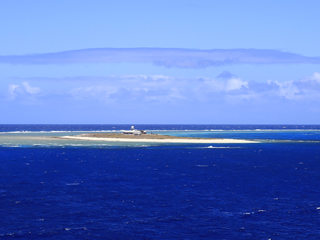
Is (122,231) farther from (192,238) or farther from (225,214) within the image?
(225,214)

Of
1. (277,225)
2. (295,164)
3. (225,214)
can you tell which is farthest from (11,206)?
(295,164)

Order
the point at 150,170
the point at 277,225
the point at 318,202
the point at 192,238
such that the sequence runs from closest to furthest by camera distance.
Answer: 1. the point at 192,238
2. the point at 277,225
3. the point at 318,202
4. the point at 150,170

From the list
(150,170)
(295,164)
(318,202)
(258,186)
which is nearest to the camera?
(318,202)

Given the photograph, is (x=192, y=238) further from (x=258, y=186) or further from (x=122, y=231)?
(x=258, y=186)

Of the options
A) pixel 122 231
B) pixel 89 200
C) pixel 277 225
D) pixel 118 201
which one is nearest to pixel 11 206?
pixel 89 200

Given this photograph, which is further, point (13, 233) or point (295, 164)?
point (295, 164)

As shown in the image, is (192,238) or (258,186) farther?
(258,186)

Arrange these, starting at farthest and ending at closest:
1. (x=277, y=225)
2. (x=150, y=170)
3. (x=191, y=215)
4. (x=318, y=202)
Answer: (x=150, y=170) < (x=318, y=202) < (x=191, y=215) < (x=277, y=225)

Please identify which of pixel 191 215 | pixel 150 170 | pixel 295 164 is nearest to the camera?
pixel 191 215

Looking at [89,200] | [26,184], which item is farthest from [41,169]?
[89,200]
